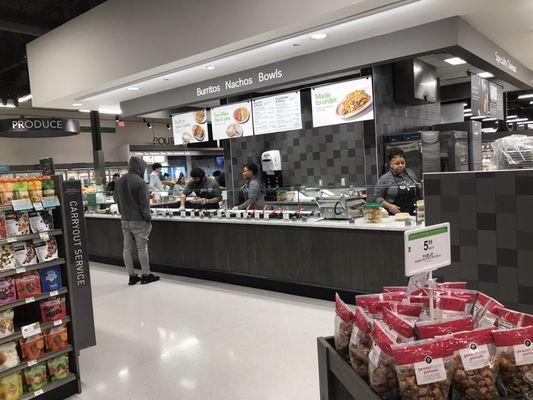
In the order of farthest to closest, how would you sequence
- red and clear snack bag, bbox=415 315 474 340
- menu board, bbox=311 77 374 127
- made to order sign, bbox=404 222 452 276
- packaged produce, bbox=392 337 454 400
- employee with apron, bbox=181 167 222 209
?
employee with apron, bbox=181 167 222 209 < menu board, bbox=311 77 374 127 < made to order sign, bbox=404 222 452 276 < red and clear snack bag, bbox=415 315 474 340 < packaged produce, bbox=392 337 454 400

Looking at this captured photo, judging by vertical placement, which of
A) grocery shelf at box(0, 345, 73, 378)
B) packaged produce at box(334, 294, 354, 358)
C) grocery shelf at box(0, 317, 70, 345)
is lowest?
grocery shelf at box(0, 345, 73, 378)

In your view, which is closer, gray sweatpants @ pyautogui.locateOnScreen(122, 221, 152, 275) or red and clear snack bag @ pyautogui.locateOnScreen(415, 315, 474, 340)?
red and clear snack bag @ pyautogui.locateOnScreen(415, 315, 474, 340)

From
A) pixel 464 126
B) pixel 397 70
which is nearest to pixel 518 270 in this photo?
pixel 397 70

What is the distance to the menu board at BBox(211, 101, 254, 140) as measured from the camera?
22.3 feet

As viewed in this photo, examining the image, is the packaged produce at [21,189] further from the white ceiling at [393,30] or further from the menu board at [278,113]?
the menu board at [278,113]

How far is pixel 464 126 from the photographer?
23.9 ft

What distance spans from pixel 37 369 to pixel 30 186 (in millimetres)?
1318

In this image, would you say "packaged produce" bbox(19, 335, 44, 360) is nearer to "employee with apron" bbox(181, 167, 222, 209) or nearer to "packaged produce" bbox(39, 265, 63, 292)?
"packaged produce" bbox(39, 265, 63, 292)

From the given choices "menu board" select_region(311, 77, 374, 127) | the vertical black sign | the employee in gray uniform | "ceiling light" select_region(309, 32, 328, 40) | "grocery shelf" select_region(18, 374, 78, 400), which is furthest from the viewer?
the employee in gray uniform

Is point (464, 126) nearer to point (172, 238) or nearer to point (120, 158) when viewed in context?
point (172, 238)

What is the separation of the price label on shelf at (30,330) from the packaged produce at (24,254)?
0.43 meters

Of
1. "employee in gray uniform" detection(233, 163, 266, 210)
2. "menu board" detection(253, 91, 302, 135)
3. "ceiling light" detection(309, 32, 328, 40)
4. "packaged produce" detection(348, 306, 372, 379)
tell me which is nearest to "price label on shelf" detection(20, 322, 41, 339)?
"packaged produce" detection(348, 306, 372, 379)

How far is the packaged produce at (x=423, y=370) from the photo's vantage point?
41.3 inches

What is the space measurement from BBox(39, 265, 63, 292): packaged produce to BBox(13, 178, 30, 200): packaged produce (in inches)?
21.9
